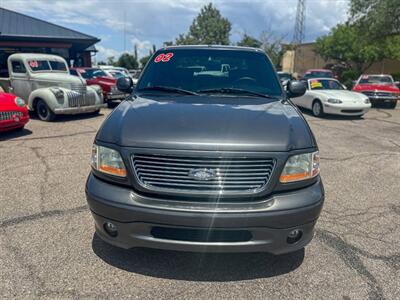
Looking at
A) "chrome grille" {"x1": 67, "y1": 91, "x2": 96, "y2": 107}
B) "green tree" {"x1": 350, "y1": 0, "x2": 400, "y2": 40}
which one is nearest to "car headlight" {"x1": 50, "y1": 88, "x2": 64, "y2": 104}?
"chrome grille" {"x1": 67, "y1": 91, "x2": 96, "y2": 107}

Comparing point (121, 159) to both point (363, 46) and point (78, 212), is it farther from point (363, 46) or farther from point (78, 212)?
point (363, 46)

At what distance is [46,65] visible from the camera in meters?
10.6

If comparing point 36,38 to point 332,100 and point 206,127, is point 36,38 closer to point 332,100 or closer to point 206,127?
point 332,100

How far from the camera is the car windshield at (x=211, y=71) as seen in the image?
351 cm

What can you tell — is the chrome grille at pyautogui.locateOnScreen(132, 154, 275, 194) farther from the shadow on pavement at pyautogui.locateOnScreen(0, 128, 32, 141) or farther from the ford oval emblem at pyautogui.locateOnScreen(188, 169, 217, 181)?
the shadow on pavement at pyautogui.locateOnScreen(0, 128, 32, 141)

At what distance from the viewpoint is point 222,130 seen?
239 cm

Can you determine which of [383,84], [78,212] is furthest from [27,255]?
[383,84]

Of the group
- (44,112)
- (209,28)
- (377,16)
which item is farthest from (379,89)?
(209,28)

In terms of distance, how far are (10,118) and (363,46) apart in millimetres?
26640

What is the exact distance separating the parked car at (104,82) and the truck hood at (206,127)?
387 inches

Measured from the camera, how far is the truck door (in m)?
9.91

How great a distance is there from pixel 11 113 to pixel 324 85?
1029 centimetres

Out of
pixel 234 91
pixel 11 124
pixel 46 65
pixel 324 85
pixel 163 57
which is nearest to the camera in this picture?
pixel 234 91

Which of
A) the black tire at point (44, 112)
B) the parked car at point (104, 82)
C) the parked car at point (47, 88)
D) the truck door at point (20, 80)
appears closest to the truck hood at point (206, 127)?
the parked car at point (47, 88)
